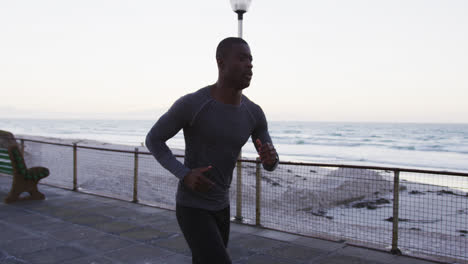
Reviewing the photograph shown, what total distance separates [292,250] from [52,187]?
6.51m

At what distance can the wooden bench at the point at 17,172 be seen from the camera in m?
7.45

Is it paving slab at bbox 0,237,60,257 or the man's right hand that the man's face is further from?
paving slab at bbox 0,237,60,257

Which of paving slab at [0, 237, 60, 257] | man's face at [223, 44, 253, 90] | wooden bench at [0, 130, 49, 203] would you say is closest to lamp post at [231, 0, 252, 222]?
paving slab at [0, 237, 60, 257]

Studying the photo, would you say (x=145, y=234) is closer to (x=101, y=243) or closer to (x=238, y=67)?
(x=101, y=243)

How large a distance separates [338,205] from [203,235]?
28.3 feet

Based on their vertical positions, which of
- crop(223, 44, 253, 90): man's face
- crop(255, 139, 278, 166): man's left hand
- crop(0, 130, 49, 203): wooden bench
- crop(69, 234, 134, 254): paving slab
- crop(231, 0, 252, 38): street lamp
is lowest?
crop(69, 234, 134, 254): paving slab

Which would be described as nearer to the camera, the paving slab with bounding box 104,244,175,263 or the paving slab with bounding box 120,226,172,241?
the paving slab with bounding box 104,244,175,263

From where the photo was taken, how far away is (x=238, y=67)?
2.33m

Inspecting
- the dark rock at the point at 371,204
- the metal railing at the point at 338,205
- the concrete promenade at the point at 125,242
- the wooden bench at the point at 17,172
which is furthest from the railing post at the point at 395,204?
the wooden bench at the point at 17,172

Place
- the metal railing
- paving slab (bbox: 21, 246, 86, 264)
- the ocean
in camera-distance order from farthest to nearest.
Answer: the ocean, the metal railing, paving slab (bbox: 21, 246, 86, 264)

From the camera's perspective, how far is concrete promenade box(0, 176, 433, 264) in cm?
468

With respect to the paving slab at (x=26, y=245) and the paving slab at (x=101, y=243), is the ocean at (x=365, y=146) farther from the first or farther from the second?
the paving slab at (x=26, y=245)

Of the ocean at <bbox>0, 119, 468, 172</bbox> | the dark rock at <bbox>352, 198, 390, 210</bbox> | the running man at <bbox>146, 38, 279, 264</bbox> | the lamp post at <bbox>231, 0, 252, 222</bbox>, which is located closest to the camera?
the running man at <bbox>146, 38, 279, 264</bbox>

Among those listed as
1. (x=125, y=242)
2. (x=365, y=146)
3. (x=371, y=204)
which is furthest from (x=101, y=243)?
(x=365, y=146)
